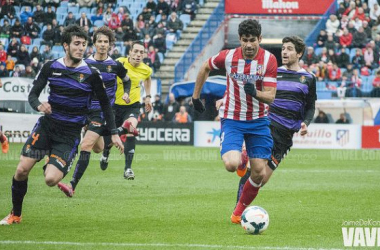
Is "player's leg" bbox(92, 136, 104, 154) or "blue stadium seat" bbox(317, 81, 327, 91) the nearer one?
"player's leg" bbox(92, 136, 104, 154)

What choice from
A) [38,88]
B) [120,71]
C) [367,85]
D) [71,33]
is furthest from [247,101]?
[367,85]

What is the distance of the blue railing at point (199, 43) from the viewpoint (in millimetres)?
32281

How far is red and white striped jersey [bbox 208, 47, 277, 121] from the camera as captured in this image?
941 cm

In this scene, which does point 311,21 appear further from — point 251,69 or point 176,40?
point 251,69

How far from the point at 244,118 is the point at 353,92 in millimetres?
20386

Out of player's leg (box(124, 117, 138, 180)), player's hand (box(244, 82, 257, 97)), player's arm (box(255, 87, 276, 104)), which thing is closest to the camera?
player's hand (box(244, 82, 257, 97))

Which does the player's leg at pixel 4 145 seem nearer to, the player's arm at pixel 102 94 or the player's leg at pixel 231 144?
the player's arm at pixel 102 94

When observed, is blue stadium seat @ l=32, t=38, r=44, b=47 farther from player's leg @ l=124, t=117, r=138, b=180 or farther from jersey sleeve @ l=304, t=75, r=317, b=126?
jersey sleeve @ l=304, t=75, r=317, b=126

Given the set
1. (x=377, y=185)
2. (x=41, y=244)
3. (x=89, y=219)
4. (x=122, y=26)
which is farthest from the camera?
(x=122, y=26)

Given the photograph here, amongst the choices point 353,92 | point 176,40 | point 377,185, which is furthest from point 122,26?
point 377,185

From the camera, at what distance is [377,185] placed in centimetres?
1505

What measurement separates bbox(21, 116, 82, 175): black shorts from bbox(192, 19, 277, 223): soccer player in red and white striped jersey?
159cm

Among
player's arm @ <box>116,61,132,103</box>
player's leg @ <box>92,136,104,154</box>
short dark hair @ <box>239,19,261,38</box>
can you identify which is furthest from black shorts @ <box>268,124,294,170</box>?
player's leg @ <box>92,136,104,154</box>

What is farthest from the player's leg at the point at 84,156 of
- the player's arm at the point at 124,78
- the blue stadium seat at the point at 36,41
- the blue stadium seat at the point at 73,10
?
the blue stadium seat at the point at 73,10
